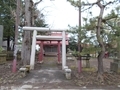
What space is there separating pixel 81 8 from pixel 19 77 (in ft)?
16.2

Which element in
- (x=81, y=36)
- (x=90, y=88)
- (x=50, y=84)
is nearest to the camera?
(x=90, y=88)

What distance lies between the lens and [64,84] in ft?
29.6

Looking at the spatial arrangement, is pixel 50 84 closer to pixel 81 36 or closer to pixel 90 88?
pixel 90 88

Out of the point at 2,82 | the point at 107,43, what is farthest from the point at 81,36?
the point at 2,82

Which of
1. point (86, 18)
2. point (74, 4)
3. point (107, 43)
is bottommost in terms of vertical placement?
point (107, 43)

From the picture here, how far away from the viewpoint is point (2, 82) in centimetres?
912

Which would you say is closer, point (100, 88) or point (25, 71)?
point (100, 88)

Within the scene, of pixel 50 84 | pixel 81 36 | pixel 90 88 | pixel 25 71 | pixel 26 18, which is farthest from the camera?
pixel 26 18

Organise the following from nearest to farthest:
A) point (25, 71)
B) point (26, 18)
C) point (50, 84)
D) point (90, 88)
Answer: point (90, 88) < point (50, 84) < point (25, 71) < point (26, 18)

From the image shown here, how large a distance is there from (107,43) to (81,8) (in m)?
2.34

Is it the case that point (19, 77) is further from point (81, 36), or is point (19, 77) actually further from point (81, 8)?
point (81, 8)

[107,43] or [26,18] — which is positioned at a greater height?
[26,18]

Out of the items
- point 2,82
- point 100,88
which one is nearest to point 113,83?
point 100,88

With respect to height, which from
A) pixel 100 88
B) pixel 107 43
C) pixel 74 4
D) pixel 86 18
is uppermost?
pixel 74 4
